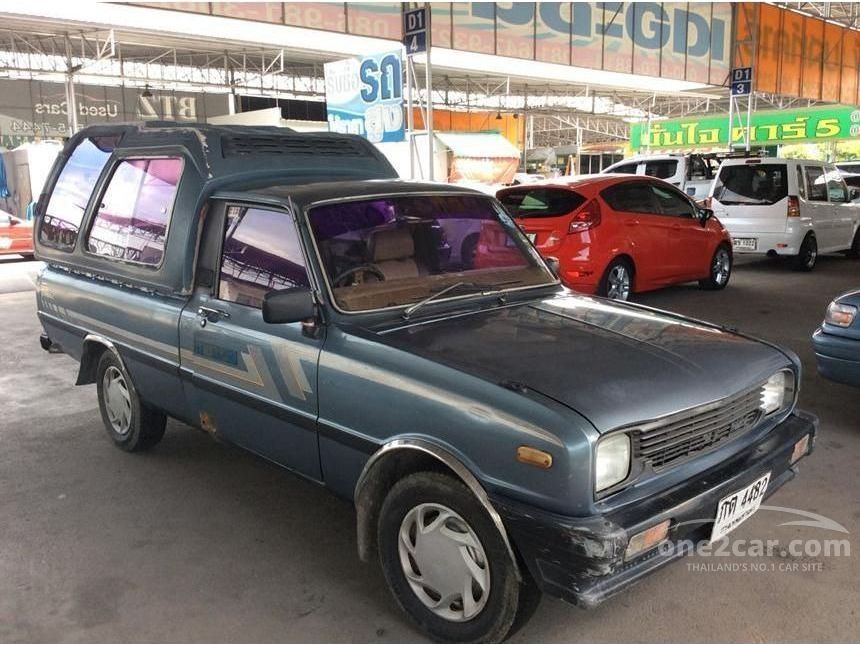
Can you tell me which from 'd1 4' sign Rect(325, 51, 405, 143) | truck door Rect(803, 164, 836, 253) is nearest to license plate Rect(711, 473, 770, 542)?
'd1 4' sign Rect(325, 51, 405, 143)

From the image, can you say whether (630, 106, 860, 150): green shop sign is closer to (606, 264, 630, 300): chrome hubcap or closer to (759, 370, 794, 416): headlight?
(606, 264, 630, 300): chrome hubcap

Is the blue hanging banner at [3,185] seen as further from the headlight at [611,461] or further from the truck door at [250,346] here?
the headlight at [611,461]

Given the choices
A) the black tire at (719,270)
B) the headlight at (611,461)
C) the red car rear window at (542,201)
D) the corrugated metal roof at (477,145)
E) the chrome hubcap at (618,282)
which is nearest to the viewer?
the headlight at (611,461)

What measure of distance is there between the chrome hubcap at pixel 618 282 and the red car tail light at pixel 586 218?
622 mm

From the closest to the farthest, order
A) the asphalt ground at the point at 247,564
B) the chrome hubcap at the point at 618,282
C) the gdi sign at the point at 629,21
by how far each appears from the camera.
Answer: the asphalt ground at the point at 247,564 < the chrome hubcap at the point at 618,282 < the gdi sign at the point at 629,21

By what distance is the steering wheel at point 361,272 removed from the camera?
3.16m

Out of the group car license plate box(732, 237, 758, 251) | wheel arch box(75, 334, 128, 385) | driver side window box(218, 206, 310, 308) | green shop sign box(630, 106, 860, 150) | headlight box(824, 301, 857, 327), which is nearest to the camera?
driver side window box(218, 206, 310, 308)

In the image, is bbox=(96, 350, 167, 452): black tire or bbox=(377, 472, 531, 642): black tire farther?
bbox=(96, 350, 167, 452): black tire

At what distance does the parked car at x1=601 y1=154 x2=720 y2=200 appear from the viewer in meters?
14.5

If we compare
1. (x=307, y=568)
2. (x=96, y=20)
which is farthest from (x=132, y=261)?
(x=96, y=20)

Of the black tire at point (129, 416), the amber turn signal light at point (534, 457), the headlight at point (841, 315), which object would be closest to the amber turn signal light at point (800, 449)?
the amber turn signal light at point (534, 457)

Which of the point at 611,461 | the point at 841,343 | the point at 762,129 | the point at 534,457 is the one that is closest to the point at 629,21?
the point at 762,129

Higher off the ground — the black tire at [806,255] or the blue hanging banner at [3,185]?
the blue hanging banner at [3,185]

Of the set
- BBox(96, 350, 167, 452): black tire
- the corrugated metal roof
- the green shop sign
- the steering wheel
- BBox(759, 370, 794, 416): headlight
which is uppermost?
Answer: the green shop sign
